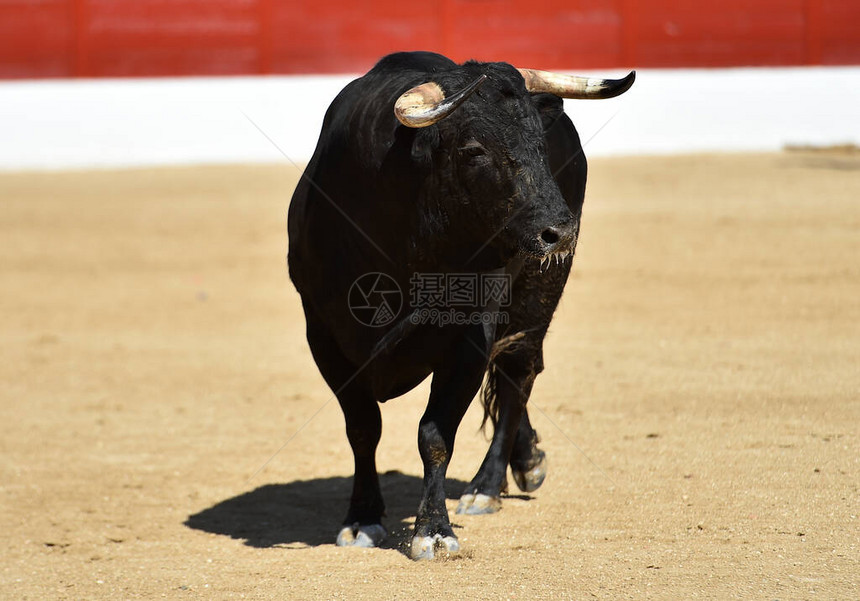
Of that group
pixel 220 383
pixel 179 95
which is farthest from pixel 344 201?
pixel 179 95

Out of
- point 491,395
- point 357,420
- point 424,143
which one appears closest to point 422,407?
point 491,395

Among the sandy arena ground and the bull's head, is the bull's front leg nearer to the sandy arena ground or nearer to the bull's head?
the sandy arena ground

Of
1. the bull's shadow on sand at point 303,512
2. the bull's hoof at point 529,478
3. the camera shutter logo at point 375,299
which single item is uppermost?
the camera shutter logo at point 375,299

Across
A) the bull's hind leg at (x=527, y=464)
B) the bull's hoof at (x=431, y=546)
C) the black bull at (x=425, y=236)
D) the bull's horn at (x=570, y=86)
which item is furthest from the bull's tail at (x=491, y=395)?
the bull's horn at (x=570, y=86)

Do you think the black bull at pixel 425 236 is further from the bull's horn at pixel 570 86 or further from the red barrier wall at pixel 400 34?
the red barrier wall at pixel 400 34

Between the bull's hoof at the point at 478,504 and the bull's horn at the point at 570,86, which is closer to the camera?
the bull's horn at the point at 570,86

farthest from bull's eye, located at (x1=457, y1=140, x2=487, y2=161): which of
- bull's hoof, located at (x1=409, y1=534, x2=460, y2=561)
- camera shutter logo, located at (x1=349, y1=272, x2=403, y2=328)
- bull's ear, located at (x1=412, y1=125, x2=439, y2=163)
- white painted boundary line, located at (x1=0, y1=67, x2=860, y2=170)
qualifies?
white painted boundary line, located at (x1=0, y1=67, x2=860, y2=170)

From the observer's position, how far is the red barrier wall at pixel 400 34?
48.1 feet

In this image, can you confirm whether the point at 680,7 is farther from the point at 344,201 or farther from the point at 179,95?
the point at 344,201

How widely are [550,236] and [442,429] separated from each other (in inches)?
35.1

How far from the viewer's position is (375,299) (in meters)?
4.53

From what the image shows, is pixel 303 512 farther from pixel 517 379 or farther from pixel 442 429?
pixel 442 429

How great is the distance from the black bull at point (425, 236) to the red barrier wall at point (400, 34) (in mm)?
10070

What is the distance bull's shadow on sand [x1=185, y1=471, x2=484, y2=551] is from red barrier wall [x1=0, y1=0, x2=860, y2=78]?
9677 mm
